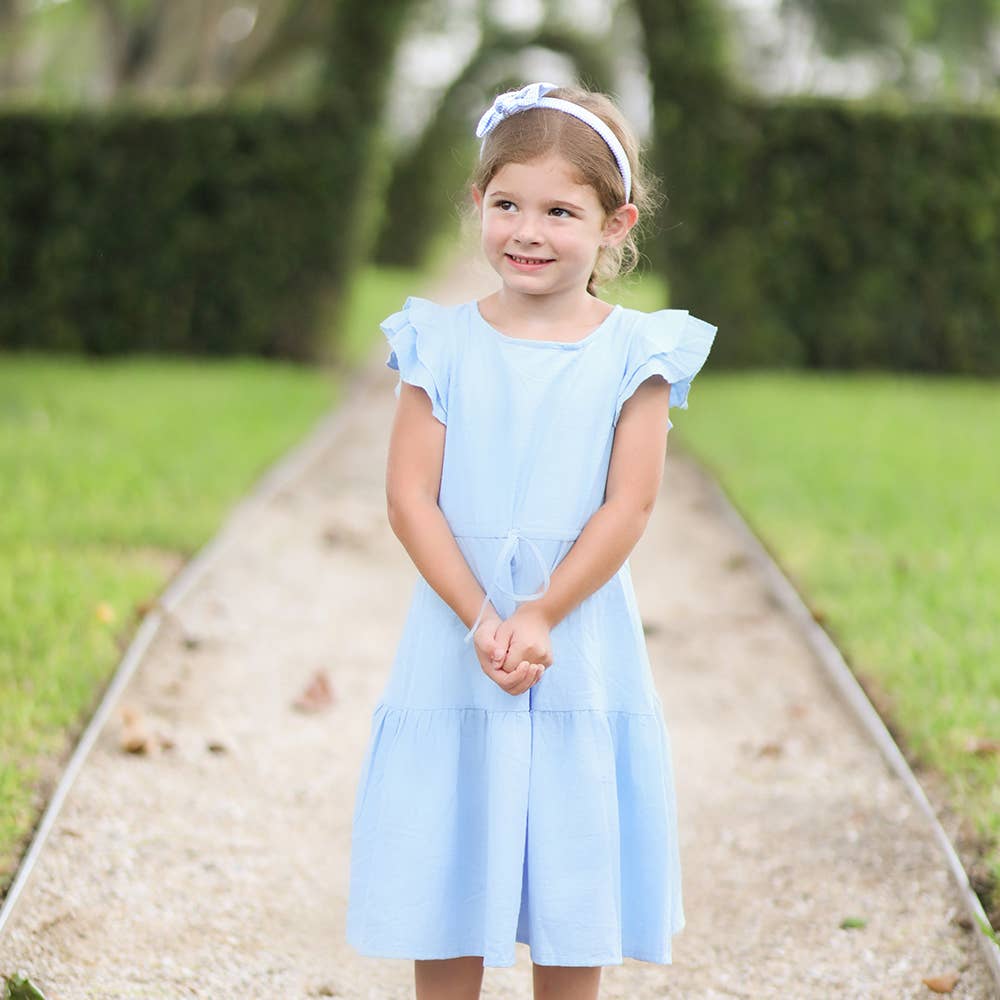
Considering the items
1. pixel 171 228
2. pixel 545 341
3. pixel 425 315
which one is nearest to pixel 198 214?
pixel 171 228

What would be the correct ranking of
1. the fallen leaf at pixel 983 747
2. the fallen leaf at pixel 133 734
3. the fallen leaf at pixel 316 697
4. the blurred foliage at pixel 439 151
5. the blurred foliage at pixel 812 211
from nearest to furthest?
1. the fallen leaf at pixel 983 747
2. the fallen leaf at pixel 133 734
3. the fallen leaf at pixel 316 697
4. the blurred foliage at pixel 812 211
5. the blurred foliage at pixel 439 151

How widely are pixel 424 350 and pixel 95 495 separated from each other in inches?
189

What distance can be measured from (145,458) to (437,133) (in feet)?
55.9

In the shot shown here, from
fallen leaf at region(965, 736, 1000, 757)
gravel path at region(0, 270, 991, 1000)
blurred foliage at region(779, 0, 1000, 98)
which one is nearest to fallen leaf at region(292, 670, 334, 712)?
gravel path at region(0, 270, 991, 1000)

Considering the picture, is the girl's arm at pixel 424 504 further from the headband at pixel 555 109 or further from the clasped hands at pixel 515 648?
the headband at pixel 555 109

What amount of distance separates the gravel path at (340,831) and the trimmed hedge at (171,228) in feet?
23.6

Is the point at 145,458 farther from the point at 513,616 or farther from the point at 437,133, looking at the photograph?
the point at 437,133

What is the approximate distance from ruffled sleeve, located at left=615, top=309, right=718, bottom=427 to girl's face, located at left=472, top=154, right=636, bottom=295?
159mm

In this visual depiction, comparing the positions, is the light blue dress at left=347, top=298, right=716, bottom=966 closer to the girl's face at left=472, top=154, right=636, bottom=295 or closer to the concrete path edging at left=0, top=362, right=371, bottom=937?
the girl's face at left=472, top=154, right=636, bottom=295

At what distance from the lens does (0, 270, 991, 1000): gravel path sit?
312 centimetres

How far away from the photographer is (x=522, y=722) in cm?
243

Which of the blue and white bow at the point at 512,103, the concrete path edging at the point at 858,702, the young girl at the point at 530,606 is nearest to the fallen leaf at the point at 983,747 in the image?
the concrete path edging at the point at 858,702

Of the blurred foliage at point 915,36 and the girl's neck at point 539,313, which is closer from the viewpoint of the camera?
the girl's neck at point 539,313

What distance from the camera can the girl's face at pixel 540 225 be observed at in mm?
2438
